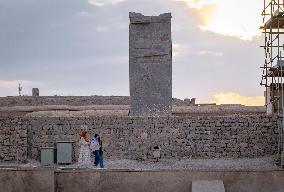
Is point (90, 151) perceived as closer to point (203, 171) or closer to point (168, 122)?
point (168, 122)

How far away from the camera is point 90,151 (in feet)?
60.9

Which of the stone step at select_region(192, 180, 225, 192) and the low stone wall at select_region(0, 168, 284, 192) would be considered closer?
the stone step at select_region(192, 180, 225, 192)

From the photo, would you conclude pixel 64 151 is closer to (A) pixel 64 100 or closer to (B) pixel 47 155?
(B) pixel 47 155

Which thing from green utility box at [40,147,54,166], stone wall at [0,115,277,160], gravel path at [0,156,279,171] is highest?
stone wall at [0,115,277,160]

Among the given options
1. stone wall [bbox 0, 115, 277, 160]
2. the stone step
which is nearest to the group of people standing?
stone wall [bbox 0, 115, 277, 160]

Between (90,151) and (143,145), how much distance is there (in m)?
1.99

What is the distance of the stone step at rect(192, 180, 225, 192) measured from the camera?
33.5 feet

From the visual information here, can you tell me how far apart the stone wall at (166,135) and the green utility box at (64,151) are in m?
0.45

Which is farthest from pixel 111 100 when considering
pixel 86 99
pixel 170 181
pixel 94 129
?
pixel 170 181

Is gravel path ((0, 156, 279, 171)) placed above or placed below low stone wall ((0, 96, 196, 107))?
below

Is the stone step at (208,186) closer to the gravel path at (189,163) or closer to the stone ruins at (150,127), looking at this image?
the gravel path at (189,163)

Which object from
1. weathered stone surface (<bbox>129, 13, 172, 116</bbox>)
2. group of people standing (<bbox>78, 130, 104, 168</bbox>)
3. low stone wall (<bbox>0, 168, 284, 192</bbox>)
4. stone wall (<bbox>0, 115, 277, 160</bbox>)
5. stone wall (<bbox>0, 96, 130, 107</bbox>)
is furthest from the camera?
stone wall (<bbox>0, 96, 130, 107</bbox>)

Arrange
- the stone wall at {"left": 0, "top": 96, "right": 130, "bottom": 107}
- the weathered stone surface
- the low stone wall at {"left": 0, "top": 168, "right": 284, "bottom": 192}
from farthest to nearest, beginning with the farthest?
the stone wall at {"left": 0, "top": 96, "right": 130, "bottom": 107} → the weathered stone surface → the low stone wall at {"left": 0, "top": 168, "right": 284, "bottom": 192}

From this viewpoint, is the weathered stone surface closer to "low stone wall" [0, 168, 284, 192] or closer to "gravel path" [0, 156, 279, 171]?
"gravel path" [0, 156, 279, 171]
